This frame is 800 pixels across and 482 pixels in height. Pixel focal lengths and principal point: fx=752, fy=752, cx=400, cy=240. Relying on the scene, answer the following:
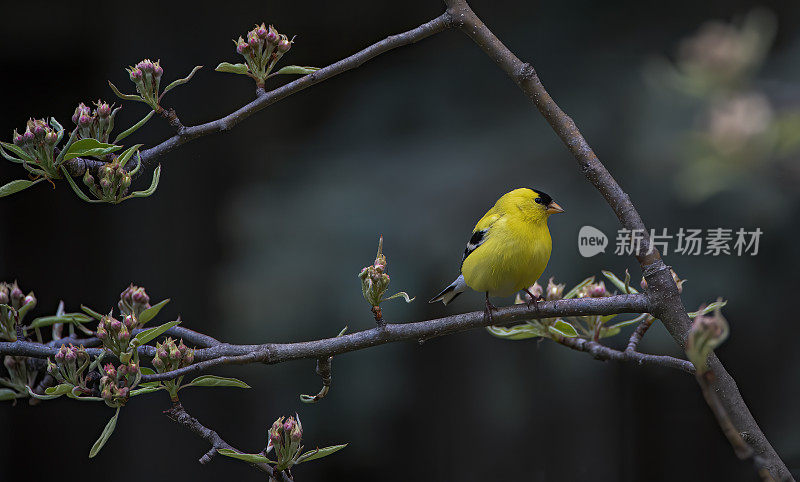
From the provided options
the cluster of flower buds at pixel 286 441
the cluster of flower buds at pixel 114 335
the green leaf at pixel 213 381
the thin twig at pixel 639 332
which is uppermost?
the thin twig at pixel 639 332

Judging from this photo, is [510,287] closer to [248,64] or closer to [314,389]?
[248,64]

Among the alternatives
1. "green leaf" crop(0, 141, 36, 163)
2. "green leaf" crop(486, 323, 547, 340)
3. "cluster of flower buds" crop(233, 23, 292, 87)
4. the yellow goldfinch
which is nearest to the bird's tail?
the yellow goldfinch

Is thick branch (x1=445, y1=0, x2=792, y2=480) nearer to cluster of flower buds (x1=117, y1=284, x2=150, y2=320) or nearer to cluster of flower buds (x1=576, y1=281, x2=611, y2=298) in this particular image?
cluster of flower buds (x1=576, y1=281, x2=611, y2=298)

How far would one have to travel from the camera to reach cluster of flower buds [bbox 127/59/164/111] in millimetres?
591

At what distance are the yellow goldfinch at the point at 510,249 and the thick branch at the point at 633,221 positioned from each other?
0.22 metres

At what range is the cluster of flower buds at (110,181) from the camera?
0.57 meters

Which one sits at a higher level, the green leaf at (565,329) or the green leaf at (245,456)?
the green leaf at (565,329)

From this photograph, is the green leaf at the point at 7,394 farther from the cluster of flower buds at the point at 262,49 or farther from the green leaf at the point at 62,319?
the cluster of flower buds at the point at 262,49

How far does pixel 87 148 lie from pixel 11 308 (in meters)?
0.22

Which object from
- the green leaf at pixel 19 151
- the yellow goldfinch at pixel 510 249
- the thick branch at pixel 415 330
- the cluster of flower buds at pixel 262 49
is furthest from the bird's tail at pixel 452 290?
the green leaf at pixel 19 151

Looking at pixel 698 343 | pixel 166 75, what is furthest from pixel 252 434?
pixel 698 343

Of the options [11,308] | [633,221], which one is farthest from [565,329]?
[11,308]

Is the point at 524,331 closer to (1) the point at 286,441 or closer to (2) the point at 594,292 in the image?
(2) the point at 594,292

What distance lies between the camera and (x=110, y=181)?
0.57 m
